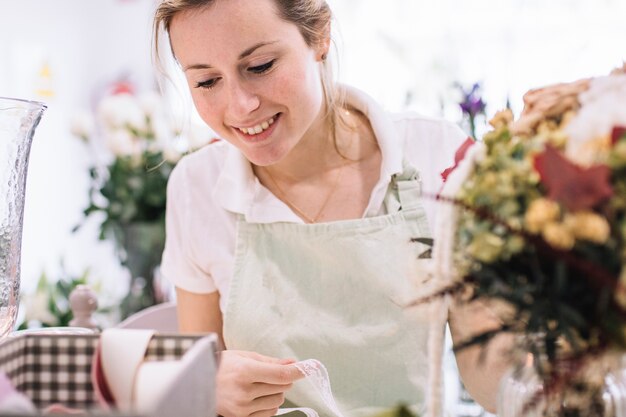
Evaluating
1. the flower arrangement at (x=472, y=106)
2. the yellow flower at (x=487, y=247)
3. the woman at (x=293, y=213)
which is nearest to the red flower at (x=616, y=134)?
the yellow flower at (x=487, y=247)

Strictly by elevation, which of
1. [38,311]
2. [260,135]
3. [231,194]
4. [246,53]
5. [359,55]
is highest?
[359,55]

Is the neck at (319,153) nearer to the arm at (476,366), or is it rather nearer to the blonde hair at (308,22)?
the blonde hair at (308,22)

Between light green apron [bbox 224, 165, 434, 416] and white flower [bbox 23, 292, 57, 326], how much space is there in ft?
2.28

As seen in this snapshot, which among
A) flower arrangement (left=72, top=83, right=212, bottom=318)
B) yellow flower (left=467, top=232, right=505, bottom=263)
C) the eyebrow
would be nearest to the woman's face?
the eyebrow

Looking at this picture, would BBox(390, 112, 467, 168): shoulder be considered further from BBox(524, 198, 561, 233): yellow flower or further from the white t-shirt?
BBox(524, 198, 561, 233): yellow flower

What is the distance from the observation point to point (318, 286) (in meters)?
1.31

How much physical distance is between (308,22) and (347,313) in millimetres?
470

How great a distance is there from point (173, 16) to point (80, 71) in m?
3.64

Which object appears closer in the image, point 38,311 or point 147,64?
point 38,311

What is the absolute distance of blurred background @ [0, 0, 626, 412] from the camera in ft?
10.7

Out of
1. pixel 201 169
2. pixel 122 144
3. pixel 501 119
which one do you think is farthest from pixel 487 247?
pixel 122 144

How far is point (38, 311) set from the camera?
183cm

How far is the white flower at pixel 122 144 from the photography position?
2213 millimetres

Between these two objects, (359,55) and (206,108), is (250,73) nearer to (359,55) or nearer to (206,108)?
(206,108)
